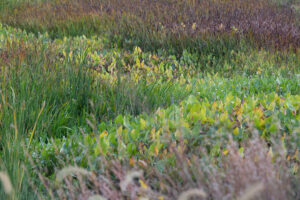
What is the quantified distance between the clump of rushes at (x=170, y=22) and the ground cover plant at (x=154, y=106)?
35 mm

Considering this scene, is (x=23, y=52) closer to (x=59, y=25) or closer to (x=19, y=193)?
(x=19, y=193)

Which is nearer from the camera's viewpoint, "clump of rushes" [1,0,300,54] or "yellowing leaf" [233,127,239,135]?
"yellowing leaf" [233,127,239,135]

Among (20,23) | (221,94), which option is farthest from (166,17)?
(221,94)

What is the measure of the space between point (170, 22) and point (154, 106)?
4.78 metres

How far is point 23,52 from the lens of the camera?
4551 millimetres

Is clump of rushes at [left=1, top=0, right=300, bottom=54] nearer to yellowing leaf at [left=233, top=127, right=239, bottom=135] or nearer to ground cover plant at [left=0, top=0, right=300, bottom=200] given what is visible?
ground cover plant at [left=0, top=0, right=300, bottom=200]

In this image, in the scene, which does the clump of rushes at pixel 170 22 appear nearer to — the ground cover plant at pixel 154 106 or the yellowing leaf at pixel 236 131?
the ground cover plant at pixel 154 106

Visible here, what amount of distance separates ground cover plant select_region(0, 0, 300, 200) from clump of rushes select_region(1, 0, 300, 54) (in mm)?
35

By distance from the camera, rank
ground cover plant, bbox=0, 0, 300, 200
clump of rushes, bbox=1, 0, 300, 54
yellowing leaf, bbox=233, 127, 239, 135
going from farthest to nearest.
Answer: clump of rushes, bbox=1, 0, 300, 54, yellowing leaf, bbox=233, 127, 239, 135, ground cover plant, bbox=0, 0, 300, 200

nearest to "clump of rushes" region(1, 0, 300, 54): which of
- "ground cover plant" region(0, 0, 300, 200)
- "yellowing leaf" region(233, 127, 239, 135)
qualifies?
"ground cover plant" region(0, 0, 300, 200)

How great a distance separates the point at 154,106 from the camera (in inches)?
159

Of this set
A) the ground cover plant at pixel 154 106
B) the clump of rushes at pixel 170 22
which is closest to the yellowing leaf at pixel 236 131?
the ground cover plant at pixel 154 106

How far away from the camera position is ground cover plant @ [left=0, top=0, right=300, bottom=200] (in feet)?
6.36

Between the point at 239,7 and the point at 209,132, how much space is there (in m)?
8.20
